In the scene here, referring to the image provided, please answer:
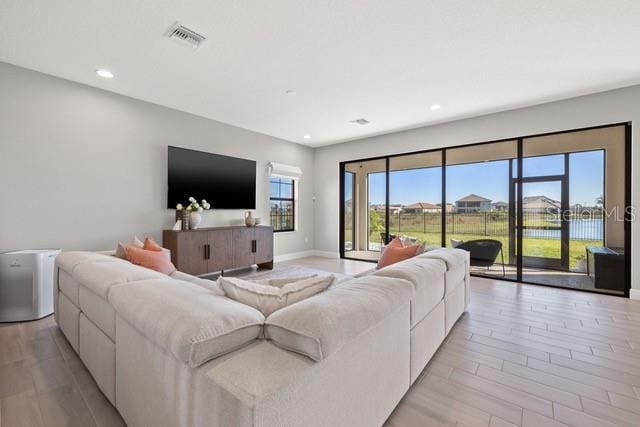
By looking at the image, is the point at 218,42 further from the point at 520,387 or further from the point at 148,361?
the point at 520,387

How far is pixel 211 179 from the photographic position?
16.2ft

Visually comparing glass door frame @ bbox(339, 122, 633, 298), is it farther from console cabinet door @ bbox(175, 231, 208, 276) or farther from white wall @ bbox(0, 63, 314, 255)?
console cabinet door @ bbox(175, 231, 208, 276)

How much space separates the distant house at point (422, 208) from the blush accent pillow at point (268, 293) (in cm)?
460

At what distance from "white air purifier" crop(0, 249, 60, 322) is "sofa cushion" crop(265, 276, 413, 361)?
3.28 m

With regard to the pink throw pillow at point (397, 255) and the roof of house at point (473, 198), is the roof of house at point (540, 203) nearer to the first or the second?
the roof of house at point (473, 198)

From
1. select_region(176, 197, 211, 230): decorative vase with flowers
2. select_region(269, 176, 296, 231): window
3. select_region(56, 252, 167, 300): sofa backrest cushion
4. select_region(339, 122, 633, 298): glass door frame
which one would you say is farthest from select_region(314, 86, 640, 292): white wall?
select_region(56, 252, 167, 300): sofa backrest cushion

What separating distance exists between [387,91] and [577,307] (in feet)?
11.5

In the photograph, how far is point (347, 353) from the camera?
1.15 m

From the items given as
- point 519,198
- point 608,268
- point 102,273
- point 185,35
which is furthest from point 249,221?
point 608,268

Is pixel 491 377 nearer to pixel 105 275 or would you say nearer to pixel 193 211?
pixel 105 275

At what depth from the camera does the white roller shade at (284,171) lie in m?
6.03

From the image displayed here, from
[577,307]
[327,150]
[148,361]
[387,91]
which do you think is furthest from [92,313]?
[327,150]

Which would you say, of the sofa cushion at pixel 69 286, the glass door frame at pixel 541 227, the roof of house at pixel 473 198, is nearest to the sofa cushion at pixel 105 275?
the sofa cushion at pixel 69 286

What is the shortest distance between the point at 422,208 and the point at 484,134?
5.54 ft
